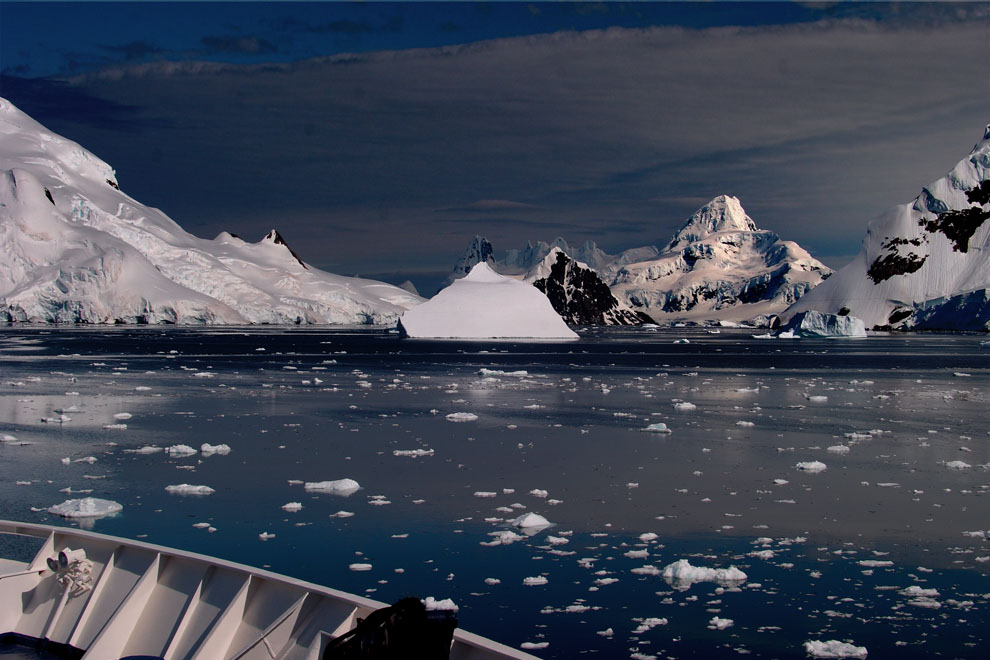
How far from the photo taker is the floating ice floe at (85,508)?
9.42 m

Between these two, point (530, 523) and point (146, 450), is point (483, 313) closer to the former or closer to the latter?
point (146, 450)

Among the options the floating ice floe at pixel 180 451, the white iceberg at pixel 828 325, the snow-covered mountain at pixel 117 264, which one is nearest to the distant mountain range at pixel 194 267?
the snow-covered mountain at pixel 117 264

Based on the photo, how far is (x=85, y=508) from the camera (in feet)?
31.1

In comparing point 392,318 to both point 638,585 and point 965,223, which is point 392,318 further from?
point 638,585

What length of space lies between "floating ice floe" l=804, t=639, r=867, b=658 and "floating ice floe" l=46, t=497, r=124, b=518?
7145 millimetres

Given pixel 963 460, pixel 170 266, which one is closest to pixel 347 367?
pixel 963 460

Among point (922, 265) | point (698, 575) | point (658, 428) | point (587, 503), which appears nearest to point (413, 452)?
point (587, 503)

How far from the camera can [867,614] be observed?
6.62 metres

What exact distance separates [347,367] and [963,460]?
28328 millimetres

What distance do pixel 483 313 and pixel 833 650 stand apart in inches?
2677

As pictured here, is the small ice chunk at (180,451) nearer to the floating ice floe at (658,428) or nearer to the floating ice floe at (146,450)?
the floating ice floe at (146,450)

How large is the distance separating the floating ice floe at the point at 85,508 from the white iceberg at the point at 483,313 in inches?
2528

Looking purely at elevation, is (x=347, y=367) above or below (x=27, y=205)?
below

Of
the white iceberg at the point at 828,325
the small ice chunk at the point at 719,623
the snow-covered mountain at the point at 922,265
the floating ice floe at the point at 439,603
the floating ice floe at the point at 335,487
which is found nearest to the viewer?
the small ice chunk at the point at 719,623
